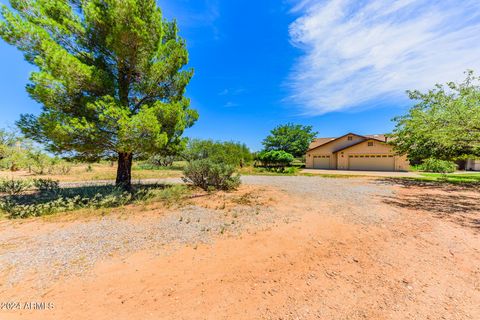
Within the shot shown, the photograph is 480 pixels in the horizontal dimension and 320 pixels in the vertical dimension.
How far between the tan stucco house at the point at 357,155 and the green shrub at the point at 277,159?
5.38 meters

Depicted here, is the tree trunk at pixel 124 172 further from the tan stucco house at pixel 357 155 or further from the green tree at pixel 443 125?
the tan stucco house at pixel 357 155

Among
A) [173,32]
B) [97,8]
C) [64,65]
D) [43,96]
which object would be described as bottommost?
[43,96]

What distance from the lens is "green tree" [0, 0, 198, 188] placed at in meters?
5.50

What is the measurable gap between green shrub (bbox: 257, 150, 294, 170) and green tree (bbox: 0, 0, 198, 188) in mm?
17221

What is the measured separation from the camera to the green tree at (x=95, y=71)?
5.50 metres

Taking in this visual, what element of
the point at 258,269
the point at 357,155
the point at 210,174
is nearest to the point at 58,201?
the point at 210,174

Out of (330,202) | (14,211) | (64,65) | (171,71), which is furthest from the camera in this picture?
(171,71)

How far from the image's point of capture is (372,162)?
2155 cm

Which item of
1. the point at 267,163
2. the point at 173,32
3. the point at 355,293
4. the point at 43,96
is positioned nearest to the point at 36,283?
the point at 355,293

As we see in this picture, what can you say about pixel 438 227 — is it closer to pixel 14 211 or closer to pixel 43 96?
pixel 14 211

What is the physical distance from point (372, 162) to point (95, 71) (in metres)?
26.3

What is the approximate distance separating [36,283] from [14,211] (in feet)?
14.3

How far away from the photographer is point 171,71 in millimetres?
7488

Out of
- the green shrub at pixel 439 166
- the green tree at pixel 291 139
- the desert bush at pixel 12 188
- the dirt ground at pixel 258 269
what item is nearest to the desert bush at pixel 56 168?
the desert bush at pixel 12 188
